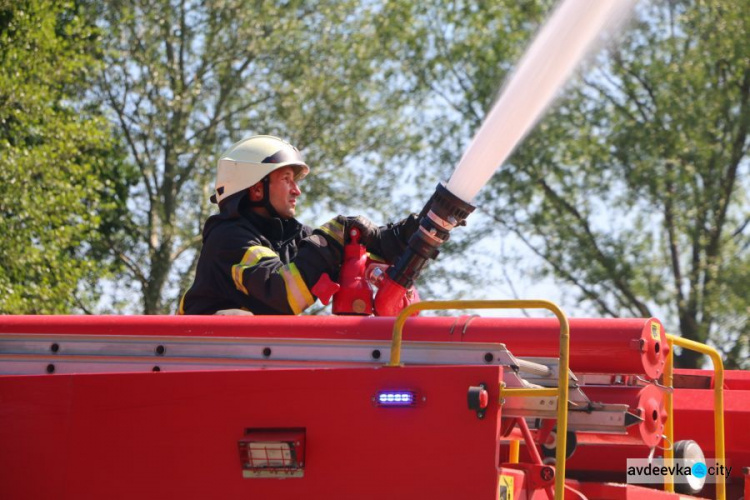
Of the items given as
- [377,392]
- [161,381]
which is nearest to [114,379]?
[161,381]

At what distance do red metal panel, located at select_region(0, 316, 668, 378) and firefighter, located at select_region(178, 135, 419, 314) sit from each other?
0.51 meters

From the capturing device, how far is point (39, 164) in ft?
59.0

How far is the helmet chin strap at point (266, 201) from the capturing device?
6.78 metres

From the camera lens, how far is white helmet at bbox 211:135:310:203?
6727mm

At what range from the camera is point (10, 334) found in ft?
18.0

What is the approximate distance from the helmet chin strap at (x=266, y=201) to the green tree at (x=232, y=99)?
53.1 ft

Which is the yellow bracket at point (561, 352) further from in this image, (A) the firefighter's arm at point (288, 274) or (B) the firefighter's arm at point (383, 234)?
(B) the firefighter's arm at point (383, 234)

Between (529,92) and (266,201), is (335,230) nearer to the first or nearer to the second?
(266,201)

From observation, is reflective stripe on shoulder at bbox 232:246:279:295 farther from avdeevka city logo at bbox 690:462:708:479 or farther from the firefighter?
avdeevka city logo at bbox 690:462:708:479

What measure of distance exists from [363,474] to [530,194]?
53.0 feet

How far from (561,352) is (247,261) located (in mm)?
2125

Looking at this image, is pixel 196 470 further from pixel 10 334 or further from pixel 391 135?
pixel 391 135

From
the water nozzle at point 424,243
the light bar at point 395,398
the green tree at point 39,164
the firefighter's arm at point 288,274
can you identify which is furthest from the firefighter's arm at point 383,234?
the green tree at point 39,164

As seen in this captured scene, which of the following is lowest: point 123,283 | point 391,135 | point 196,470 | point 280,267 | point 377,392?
point 196,470
